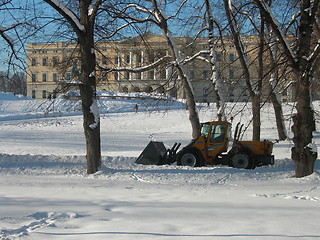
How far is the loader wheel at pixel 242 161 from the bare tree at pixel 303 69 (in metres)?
3.28

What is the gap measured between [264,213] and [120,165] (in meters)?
9.86

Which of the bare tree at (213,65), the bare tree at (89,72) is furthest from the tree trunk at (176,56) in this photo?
the bare tree at (89,72)

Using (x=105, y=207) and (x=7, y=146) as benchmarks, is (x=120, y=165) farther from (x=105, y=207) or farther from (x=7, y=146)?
(x=7, y=146)

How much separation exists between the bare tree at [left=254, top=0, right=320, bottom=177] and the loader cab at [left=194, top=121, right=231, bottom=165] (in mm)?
4228

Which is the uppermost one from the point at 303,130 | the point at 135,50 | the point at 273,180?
the point at 135,50

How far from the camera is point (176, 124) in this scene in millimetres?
44688

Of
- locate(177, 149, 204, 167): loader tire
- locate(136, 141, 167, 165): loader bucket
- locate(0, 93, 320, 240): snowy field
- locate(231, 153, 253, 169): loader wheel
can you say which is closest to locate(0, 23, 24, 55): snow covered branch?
locate(0, 93, 320, 240): snowy field

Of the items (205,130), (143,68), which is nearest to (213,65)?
(143,68)

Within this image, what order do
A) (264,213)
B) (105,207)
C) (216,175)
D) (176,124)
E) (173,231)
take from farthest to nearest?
(176,124) → (216,175) → (105,207) → (264,213) → (173,231)

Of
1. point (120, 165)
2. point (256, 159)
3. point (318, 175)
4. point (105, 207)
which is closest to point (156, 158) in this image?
Answer: point (120, 165)

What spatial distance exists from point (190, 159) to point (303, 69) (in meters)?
6.01

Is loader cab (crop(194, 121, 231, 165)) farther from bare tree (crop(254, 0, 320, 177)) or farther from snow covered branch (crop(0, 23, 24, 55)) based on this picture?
snow covered branch (crop(0, 23, 24, 55))

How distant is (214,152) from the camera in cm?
1673

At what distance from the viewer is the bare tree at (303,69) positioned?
→ 39.4 feet
